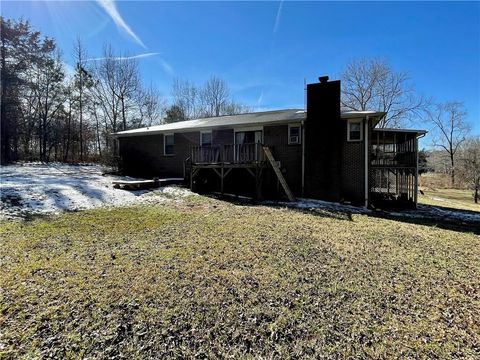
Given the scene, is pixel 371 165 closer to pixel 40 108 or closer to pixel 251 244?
pixel 251 244

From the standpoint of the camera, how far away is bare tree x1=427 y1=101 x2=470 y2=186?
1629 inches

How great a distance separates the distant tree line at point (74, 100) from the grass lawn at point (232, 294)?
49.2 feet

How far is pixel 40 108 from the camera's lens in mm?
22859

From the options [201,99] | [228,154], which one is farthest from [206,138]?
[201,99]

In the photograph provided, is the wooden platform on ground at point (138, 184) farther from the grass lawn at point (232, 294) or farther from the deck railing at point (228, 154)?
the grass lawn at point (232, 294)

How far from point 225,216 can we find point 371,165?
24.3ft

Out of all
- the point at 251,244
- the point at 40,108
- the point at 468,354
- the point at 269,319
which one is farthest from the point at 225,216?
the point at 40,108

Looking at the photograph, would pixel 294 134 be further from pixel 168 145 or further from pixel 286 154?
pixel 168 145

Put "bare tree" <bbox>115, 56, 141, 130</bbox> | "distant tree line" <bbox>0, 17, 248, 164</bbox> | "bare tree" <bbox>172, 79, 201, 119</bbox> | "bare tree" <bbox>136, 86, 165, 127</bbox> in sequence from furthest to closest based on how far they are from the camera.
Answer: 1. "bare tree" <bbox>172, 79, 201, 119</bbox>
2. "bare tree" <bbox>136, 86, 165, 127</bbox>
3. "bare tree" <bbox>115, 56, 141, 130</bbox>
4. "distant tree line" <bbox>0, 17, 248, 164</bbox>

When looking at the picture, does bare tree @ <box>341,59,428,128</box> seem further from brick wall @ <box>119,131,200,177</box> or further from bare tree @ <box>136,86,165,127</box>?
brick wall @ <box>119,131,200,177</box>

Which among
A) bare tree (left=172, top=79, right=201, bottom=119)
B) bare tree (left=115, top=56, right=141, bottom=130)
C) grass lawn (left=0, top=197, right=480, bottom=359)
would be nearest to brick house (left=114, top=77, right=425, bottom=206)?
grass lawn (left=0, top=197, right=480, bottom=359)

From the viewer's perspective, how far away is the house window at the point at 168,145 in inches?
620

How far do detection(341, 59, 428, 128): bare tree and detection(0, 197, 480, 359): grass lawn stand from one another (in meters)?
28.8

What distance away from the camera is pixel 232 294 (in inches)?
131
